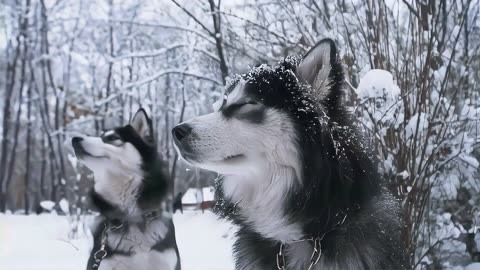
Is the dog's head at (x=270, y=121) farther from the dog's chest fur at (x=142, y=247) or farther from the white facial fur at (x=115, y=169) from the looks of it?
the white facial fur at (x=115, y=169)

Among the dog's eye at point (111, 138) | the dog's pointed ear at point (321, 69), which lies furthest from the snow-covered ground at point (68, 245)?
the dog's pointed ear at point (321, 69)

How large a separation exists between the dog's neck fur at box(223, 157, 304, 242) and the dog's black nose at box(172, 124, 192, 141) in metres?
0.26

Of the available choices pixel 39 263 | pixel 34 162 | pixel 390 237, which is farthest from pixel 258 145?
pixel 34 162

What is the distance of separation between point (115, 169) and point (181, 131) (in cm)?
134

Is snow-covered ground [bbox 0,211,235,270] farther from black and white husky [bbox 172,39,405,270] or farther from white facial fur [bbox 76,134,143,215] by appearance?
black and white husky [bbox 172,39,405,270]

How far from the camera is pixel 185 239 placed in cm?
609

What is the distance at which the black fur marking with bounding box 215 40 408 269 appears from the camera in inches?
64.1

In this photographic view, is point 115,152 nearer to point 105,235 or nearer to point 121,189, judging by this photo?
point 121,189

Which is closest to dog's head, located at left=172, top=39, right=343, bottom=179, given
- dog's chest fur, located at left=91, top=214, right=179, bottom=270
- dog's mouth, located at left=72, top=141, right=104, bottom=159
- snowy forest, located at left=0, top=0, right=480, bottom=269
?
snowy forest, located at left=0, top=0, right=480, bottom=269

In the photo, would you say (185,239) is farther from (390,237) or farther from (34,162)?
(34,162)

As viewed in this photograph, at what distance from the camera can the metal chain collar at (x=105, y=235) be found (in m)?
2.54

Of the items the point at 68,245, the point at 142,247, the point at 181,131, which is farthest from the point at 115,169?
the point at 68,245

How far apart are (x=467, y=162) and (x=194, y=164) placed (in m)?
2.26

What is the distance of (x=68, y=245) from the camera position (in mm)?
6211
